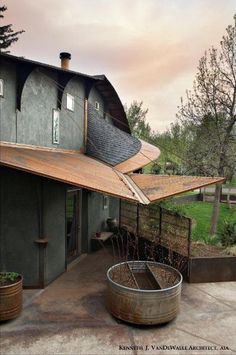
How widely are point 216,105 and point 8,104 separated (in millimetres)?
12853

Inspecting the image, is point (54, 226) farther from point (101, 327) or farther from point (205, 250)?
point (205, 250)

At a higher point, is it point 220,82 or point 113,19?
point 113,19

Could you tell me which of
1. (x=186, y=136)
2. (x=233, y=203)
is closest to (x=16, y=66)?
(x=233, y=203)

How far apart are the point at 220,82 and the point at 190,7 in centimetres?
608

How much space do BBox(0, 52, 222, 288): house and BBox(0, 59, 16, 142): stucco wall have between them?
0.10 ft

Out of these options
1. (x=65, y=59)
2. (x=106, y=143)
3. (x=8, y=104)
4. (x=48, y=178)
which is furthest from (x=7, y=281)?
(x=65, y=59)

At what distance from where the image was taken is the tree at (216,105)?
17.2 metres

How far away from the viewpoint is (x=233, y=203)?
30.0 metres

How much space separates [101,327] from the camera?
696cm

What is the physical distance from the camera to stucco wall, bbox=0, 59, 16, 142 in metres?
8.91

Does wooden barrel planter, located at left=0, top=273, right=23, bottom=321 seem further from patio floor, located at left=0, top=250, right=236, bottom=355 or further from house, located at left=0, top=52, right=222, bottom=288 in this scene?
house, located at left=0, top=52, right=222, bottom=288

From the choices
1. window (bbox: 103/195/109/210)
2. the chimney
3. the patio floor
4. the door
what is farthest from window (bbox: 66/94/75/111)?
the patio floor

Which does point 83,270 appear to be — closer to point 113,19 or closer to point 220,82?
point 113,19

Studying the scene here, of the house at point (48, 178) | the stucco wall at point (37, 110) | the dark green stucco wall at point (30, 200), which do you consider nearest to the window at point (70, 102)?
the house at point (48, 178)
